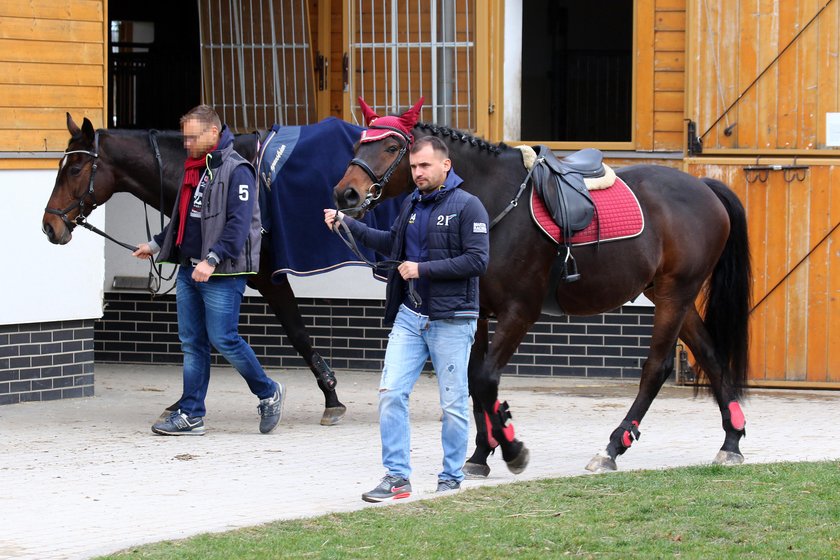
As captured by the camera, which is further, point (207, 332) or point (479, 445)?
point (207, 332)

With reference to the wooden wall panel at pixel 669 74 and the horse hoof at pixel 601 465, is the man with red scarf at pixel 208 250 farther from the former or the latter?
the wooden wall panel at pixel 669 74

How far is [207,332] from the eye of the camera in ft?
28.1

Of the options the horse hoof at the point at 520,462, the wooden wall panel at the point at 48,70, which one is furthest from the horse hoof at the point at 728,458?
the wooden wall panel at the point at 48,70

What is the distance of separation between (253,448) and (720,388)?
9.05ft

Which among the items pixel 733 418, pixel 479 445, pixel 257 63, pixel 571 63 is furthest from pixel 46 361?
pixel 571 63

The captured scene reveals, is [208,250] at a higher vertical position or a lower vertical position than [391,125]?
lower

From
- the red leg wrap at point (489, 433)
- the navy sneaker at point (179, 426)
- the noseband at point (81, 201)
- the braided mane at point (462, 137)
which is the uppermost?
the braided mane at point (462, 137)

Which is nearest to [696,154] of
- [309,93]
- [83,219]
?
[309,93]

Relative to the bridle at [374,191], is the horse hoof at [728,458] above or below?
below

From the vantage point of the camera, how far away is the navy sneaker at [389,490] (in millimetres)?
6434

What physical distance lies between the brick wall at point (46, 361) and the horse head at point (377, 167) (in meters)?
3.97

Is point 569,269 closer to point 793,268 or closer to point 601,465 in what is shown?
point 601,465

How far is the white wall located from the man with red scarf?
5.16 ft

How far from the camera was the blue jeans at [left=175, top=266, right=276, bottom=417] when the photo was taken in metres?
8.40
